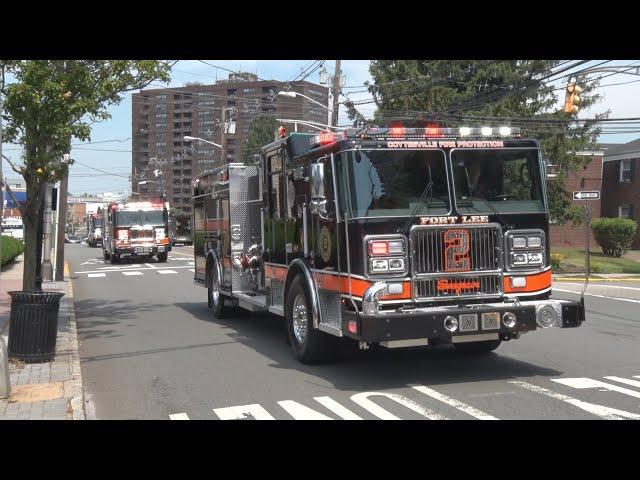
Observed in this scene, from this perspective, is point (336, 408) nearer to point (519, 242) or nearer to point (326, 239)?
point (326, 239)

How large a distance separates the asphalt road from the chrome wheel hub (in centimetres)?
39

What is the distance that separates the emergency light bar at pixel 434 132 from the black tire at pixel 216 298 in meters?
6.31

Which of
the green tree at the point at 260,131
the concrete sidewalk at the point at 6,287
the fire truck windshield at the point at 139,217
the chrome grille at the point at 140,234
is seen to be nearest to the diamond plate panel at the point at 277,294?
the concrete sidewalk at the point at 6,287

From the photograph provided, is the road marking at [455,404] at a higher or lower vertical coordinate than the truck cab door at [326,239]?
lower

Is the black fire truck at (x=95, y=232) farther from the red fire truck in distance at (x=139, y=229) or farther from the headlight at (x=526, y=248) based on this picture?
the headlight at (x=526, y=248)

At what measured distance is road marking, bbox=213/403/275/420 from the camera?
648 centimetres

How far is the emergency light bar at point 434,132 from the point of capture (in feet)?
25.5

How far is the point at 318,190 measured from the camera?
307 inches

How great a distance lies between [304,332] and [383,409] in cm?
239

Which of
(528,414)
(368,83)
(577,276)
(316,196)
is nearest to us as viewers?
(528,414)

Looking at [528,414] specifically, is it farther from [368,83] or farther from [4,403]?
[368,83]
